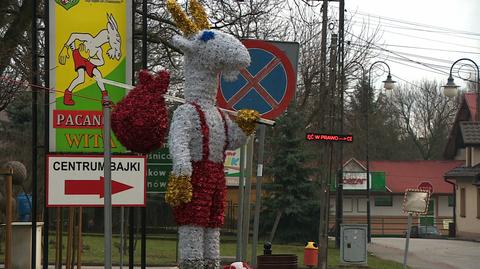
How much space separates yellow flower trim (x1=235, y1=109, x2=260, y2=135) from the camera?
241 inches

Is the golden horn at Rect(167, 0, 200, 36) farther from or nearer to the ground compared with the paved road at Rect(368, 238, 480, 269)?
farther from the ground

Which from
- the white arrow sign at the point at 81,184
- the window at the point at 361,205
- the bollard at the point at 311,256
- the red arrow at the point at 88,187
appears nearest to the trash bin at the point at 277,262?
the white arrow sign at the point at 81,184

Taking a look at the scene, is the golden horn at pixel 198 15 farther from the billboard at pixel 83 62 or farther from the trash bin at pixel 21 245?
the trash bin at pixel 21 245

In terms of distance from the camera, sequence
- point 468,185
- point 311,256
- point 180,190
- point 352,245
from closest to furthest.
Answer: point 180,190 → point 311,256 → point 352,245 → point 468,185

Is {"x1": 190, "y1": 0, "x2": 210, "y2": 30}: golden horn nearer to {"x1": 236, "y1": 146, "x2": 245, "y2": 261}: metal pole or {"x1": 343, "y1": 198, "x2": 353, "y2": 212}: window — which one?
{"x1": 236, "y1": 146, "x2": 245, "y2": 261}: metal pole

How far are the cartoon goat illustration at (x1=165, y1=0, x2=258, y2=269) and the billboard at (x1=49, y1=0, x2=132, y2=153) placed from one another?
1578 mm

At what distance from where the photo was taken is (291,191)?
32.8 metres

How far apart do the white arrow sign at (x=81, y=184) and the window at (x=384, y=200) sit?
5350 cm

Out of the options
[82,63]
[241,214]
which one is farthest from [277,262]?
[82,63]

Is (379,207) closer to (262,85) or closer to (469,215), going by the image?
(469,215)

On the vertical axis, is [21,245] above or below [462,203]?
below

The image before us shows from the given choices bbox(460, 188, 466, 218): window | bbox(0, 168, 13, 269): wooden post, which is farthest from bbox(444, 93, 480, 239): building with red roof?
bbox(0, 168, 13, 269): wooden post

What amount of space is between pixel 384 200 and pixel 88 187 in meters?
54.2

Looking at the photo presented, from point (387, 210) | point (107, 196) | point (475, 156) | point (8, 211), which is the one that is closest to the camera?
point (107, 196)
